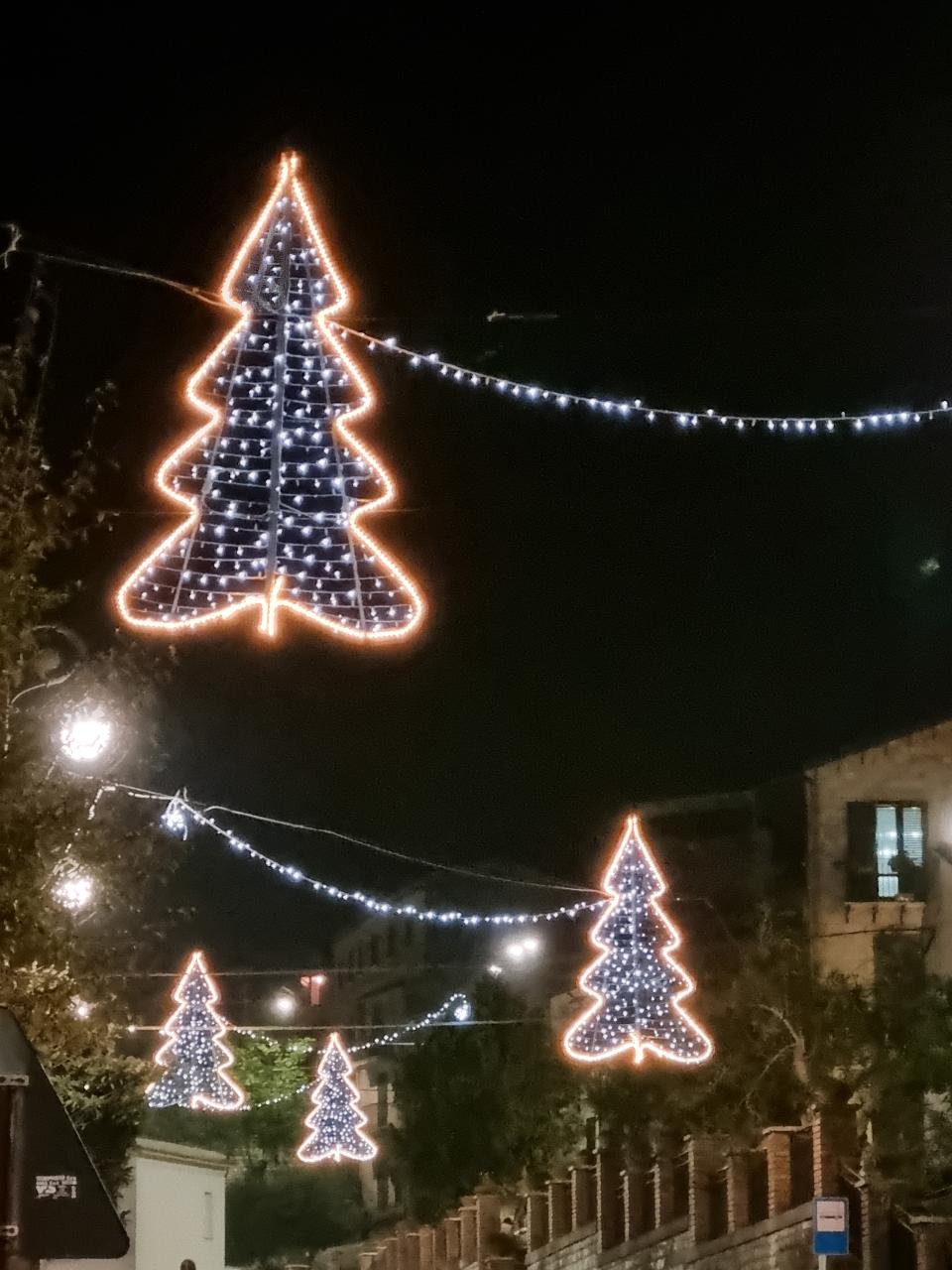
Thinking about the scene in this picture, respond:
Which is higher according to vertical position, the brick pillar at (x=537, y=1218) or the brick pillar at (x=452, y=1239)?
the brick pillar at (x=537, y=1218)

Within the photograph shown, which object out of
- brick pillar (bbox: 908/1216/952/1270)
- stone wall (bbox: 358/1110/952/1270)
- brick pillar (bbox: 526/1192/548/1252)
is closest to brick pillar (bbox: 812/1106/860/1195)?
stone wall (bbox: 358/1110/952/1270)

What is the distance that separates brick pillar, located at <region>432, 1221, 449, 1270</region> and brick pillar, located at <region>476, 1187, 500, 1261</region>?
2.09 m

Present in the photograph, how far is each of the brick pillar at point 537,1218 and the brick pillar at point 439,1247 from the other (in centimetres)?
277

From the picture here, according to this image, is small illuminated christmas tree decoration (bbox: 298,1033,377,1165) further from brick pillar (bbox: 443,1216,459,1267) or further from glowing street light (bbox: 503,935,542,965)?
glowing street light (bbox: 503,935,542,965)

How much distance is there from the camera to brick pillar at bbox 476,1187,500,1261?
1299 inches

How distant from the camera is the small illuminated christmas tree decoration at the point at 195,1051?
1097 inches

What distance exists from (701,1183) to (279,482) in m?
16.7

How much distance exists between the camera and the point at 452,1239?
35.1m

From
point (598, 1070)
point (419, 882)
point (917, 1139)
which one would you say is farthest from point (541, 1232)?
point (419, 882)

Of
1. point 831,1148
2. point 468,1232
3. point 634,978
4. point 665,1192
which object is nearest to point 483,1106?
point 468,1232

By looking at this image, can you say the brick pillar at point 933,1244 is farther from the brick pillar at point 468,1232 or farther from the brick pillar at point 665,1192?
the brick pillar at point 468,1232

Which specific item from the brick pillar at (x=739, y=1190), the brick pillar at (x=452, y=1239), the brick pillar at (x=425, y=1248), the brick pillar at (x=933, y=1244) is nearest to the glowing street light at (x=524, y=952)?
the brick pillar at (x=425, y=1248)

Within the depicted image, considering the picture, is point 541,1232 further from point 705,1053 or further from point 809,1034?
point 705,1053

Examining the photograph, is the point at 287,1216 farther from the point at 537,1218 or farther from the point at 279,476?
the point at 279,476
